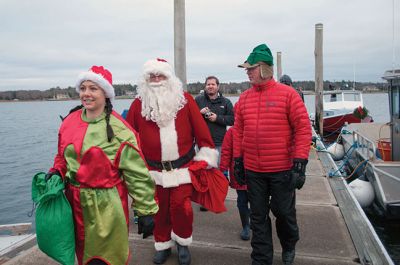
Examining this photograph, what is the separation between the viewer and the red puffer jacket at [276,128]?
131 inches

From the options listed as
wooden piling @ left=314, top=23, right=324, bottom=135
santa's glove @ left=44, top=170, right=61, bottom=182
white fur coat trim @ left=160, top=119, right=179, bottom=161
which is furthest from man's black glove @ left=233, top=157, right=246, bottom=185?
wooden piling @ left=314, top=23, right=324, bottom=135

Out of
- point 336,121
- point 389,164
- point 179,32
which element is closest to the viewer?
point 179,32

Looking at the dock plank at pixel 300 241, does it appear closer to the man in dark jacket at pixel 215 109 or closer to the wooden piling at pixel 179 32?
the man in dark jacket at pixel 215 109

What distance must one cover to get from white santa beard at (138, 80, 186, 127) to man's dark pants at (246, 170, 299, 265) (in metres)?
0.94

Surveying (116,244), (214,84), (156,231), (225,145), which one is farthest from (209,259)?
(214,84)

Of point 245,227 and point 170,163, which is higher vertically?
point 170,163

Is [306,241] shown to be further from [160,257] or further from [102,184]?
[102,184]

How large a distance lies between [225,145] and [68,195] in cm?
192

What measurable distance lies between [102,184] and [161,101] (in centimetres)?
124

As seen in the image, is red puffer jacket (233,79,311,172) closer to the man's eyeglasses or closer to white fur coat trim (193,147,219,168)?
white fur coat trim (193,147,219,168)

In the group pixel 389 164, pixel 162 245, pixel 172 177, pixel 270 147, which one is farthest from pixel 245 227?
pixel 389 164

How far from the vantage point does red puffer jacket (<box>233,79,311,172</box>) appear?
3332mm

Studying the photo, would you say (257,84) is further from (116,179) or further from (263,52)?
(116,179)

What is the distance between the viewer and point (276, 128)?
11.0ft
